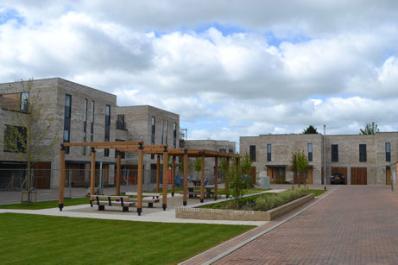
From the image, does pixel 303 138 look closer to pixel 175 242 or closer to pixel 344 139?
pixel 344 139

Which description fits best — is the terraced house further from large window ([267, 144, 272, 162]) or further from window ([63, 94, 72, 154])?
large window ([267, 144, 272, 162])

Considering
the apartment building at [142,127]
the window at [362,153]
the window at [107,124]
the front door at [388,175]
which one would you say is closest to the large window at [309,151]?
the window at [362,153]

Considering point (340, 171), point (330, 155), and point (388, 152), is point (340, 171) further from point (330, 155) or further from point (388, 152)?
point (388, 152)

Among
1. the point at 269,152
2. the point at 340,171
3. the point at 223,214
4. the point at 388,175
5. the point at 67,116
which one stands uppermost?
the point at 67,116

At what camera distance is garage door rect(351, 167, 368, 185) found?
6938cm

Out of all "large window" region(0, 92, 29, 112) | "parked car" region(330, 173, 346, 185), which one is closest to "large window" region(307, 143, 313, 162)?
"parked car" region(330, 173, 346, 185)

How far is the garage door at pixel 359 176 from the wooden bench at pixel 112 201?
5567 centimetres

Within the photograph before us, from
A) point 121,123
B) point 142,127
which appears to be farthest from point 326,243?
point 121,123

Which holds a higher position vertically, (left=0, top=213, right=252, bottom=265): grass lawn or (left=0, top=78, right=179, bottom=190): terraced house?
(left=0, top=78, right=179, bottom=190): terraced house

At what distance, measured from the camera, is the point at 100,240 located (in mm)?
12055

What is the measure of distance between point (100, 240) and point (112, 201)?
827 cm

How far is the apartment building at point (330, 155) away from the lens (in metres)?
67.8

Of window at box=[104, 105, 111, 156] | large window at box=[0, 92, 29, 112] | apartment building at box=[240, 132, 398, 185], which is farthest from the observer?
apartment building at box=[240, 132, 398, 185]

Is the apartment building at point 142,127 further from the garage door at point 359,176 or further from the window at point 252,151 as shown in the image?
the garage door at point 359,176
